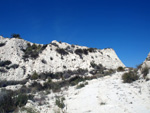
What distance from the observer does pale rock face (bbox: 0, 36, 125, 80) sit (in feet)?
70.5

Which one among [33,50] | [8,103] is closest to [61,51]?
[33,50]

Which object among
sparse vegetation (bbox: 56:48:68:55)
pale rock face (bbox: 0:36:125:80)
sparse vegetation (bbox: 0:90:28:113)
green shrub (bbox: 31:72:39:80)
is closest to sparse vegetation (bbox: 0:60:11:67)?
pale rock face (bbox: 0:36:125:80)

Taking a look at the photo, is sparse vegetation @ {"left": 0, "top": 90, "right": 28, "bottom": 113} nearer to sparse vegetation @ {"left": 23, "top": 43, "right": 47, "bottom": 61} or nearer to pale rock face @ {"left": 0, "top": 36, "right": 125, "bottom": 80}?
pale rock face @ {"left": 0, "top": 36, "right": 125, "bottom": 80}

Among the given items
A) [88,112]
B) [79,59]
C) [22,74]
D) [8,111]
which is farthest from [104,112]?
[79,59]

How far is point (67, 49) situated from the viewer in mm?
30844

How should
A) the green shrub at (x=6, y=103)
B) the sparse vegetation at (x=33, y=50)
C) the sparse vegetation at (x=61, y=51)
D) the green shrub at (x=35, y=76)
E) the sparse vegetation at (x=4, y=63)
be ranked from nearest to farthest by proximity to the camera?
1. the green shrub at (x=6, y=103)
2. the green shrub at (x=35, y=76)
3. the sparse vegetation at (x=4, y=63)
4. the sparse vegetation at (x=33, y=50)
5. the sparse vegetation at (x=61, y=51)

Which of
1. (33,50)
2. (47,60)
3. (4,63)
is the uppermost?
(33,50)

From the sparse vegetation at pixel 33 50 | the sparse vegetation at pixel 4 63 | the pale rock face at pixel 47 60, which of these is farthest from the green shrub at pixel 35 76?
the sparse vegetation at pixel 4 63

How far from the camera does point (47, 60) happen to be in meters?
25.4

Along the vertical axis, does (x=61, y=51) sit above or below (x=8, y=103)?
above

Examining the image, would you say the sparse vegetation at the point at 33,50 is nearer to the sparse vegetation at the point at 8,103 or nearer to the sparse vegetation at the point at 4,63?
the sparse vegetation at the point at 4,63

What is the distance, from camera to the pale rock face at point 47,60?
846 inches

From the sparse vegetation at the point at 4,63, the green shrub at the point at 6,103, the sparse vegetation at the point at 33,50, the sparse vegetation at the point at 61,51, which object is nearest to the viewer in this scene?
the green shrub at the point at 6,103

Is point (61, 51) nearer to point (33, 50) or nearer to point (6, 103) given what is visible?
point (33, 50)
